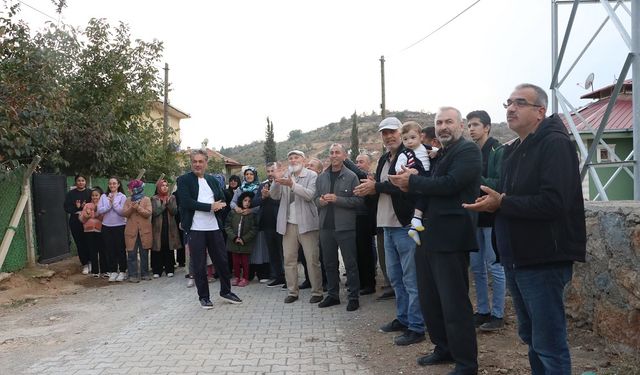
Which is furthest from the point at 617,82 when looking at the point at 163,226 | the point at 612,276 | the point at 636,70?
the point at 163,226

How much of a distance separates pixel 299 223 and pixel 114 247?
13.5 ft

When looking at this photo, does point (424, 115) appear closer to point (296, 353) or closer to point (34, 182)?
point (34, 182)

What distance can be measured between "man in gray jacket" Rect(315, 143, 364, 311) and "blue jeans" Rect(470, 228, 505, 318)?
5.54ft

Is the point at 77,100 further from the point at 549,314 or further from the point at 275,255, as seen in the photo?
the point at 549,314

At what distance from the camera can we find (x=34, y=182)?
9789 millimetres

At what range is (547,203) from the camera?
9.75ft

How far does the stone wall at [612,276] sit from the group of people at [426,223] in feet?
2.59

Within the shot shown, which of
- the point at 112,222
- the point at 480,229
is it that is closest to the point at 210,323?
the point at 480,229

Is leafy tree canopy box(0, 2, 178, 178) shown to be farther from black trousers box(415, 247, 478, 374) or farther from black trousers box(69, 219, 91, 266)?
black trousers box(415, 247, 478, 374)

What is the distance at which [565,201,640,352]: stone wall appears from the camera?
3.97 m

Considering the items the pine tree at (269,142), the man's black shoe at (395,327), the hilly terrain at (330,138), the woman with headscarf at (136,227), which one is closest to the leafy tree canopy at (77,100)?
the woman with headscarf at (136,227)

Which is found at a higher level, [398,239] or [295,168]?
[295,168]

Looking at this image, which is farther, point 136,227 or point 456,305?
point 136,227

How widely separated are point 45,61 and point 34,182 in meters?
2.28
